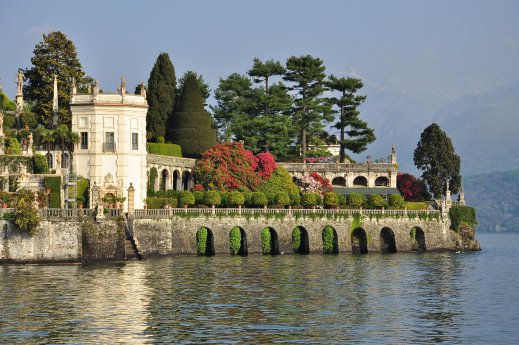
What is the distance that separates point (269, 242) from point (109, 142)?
705 inches

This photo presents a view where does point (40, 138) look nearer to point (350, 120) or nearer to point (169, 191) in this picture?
point (169, 191)

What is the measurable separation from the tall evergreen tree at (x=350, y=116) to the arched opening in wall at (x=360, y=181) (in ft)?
13.0

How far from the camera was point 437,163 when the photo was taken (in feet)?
421

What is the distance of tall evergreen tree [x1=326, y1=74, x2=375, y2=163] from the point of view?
133 metres

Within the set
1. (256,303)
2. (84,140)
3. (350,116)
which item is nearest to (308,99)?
(350,116)

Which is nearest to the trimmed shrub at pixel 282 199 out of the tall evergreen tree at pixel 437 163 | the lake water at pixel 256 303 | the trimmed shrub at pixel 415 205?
the trimmed shrub at pixel 415 205

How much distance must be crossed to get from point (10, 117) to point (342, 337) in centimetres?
6924

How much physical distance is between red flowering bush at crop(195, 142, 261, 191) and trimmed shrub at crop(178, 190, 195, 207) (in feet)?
21.2

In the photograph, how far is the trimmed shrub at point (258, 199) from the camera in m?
106

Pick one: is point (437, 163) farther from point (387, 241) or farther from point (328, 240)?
point (328, 240)

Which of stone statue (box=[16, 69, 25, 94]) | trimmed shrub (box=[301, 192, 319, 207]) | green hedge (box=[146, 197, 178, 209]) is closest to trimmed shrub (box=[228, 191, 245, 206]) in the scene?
green hedge (box=[146, 197, 178, 209])

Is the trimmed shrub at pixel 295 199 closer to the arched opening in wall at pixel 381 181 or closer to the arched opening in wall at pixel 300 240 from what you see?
the arched opening in wall at pixel 300 240

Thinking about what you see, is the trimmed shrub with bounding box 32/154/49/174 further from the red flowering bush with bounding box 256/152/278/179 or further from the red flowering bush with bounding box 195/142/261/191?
the red flowering bush with bounding box 256/152/278/179

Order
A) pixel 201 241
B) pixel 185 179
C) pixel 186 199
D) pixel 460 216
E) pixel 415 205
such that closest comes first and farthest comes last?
pixel 201 241 < pixel 186 199 < pixel 460 216 < pixel 415 205 < pixel 185 179
